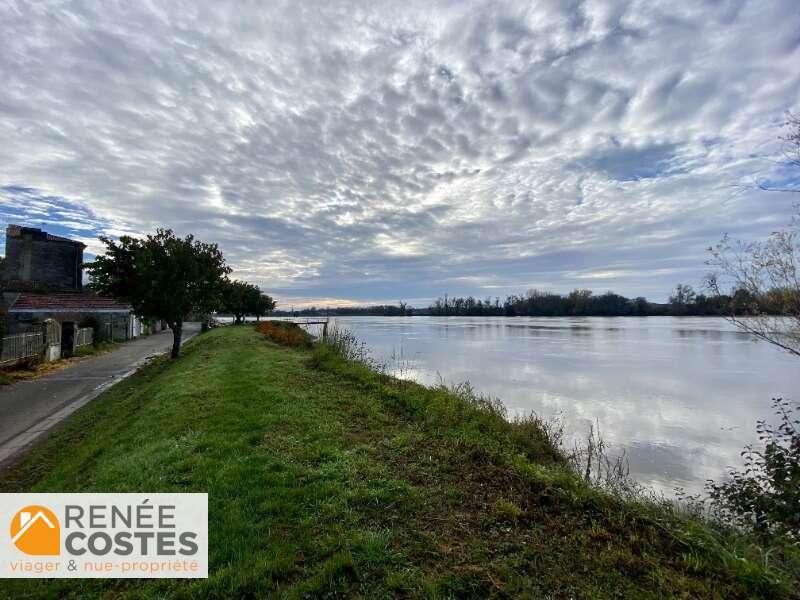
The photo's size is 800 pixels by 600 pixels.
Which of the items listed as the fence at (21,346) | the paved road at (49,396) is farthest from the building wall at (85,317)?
the paved road at (49,396)

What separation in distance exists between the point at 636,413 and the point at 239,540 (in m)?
11.9

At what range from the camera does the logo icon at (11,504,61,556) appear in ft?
11.8

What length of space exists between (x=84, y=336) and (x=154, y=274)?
33.4 ft

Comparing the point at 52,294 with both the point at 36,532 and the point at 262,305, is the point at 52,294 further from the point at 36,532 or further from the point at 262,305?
the point at 36,532

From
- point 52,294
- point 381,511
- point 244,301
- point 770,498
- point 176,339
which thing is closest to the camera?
point 381,511

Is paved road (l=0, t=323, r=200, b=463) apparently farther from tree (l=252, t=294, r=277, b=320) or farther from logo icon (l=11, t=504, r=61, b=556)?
tree (l=252, t=294, r=277, b=320)

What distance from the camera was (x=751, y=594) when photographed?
286 cm

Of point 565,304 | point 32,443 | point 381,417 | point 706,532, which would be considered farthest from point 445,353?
point 565,304

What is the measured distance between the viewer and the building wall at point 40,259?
107 ft

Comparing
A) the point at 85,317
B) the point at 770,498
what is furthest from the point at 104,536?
the point at 85,317

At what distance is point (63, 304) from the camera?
26.5 metres

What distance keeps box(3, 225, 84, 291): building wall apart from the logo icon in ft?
117

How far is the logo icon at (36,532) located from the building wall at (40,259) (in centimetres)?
3576

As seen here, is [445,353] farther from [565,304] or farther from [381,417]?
[565,304]
